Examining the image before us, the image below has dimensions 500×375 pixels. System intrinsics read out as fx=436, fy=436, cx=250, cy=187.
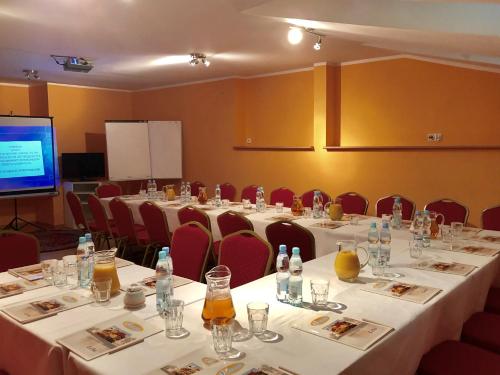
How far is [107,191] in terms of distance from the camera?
6.81m

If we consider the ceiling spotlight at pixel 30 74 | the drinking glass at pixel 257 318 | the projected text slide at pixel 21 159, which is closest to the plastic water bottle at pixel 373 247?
the drinking glass at pixel 257 318

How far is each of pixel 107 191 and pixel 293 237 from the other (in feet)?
13.9

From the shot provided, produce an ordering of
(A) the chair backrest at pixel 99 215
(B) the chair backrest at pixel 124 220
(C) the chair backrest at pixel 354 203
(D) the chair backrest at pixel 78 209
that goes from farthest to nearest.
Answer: (D) the chair backrest at pixel 78 209 → (A) the chair backrest at pixel 99 215 → (C) the chair backrest at pixel 354 203 → (B) the chair backrest at pixel 124 220

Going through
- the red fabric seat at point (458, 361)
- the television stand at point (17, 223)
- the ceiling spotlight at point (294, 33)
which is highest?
the ceiling spotlight at point (294, 33)

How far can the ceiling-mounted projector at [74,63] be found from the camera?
19.6ft

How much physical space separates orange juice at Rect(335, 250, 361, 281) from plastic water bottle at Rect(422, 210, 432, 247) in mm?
1005

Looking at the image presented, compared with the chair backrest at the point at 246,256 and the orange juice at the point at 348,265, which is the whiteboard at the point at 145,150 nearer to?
the chair backrest at the point at 246,256

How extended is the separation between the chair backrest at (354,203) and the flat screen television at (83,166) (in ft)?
17.6

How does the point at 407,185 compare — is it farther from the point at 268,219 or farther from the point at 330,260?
the point at 330,260

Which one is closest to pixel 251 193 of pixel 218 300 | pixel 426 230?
pixel 426 230

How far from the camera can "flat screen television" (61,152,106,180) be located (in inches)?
327

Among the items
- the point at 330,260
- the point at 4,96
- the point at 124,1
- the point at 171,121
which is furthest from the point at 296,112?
the point at 4,96

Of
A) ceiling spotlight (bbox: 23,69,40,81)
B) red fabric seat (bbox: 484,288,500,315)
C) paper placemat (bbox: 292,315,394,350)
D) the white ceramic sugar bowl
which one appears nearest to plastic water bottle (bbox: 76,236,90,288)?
the white ceramic sugar bowl

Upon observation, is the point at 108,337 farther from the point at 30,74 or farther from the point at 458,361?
the point at 30,74
